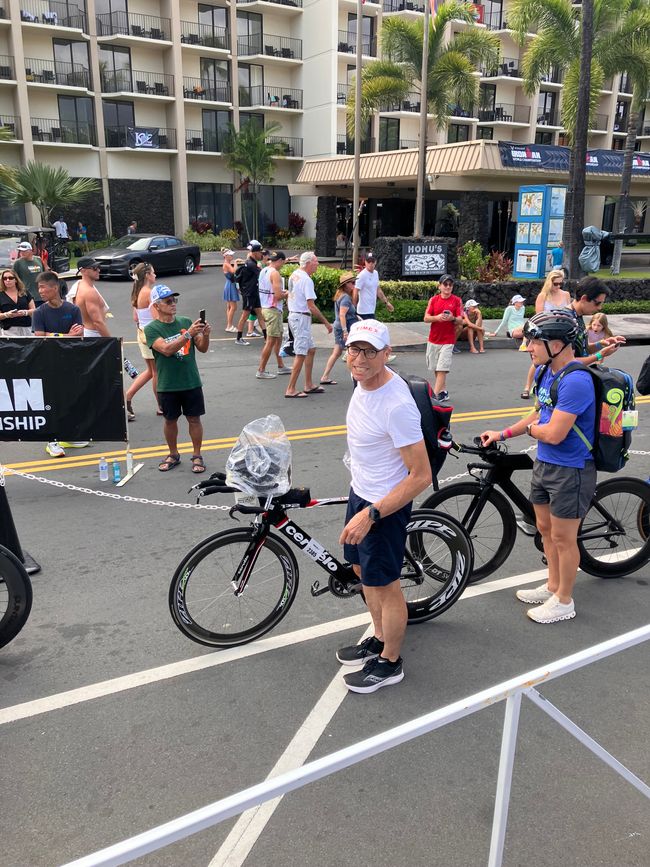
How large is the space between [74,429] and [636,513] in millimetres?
5219

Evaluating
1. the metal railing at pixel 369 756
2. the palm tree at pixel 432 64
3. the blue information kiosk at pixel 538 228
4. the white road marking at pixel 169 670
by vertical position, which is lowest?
the white road marking at pixel 169 670

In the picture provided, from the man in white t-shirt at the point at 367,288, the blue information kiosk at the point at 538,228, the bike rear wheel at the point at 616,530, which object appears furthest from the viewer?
the blue information kiosk at the point at 538,228

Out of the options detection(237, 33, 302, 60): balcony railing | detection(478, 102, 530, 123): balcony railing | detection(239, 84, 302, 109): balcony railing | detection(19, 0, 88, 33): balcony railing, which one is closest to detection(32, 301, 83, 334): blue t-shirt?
detection(19, 0, 88, 33): balcony railing

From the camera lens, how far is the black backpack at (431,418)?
12.2 feet

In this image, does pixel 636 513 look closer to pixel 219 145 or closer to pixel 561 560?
pixel 561 560

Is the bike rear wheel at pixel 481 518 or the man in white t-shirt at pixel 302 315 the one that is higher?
the man in white t-shirt at pixel 302 315

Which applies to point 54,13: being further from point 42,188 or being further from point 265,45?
point 265,45

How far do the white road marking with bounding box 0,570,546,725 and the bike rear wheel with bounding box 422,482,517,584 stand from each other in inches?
11.8

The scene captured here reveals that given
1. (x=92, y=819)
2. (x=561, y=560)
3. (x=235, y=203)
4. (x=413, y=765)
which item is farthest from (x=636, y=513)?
(x=235, y=203)

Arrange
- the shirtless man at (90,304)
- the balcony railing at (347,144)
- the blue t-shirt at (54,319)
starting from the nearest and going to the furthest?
the blue t-shirt at (54,319) → the shirtless man at (90,304) → the balcony railing at (347,144)

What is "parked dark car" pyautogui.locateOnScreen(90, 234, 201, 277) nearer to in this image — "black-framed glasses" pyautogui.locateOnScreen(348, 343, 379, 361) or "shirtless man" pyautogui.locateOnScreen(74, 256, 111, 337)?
"shirtless man" pyautogui.locateOnScreen(74, 256, 111, 337)

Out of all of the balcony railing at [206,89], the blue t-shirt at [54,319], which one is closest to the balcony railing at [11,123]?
the balcony railing at [206,89]

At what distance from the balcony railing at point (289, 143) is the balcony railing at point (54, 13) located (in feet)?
37.7

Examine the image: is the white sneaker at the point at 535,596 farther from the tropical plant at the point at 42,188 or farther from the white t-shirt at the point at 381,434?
the tropical plant at the point at 42,188
